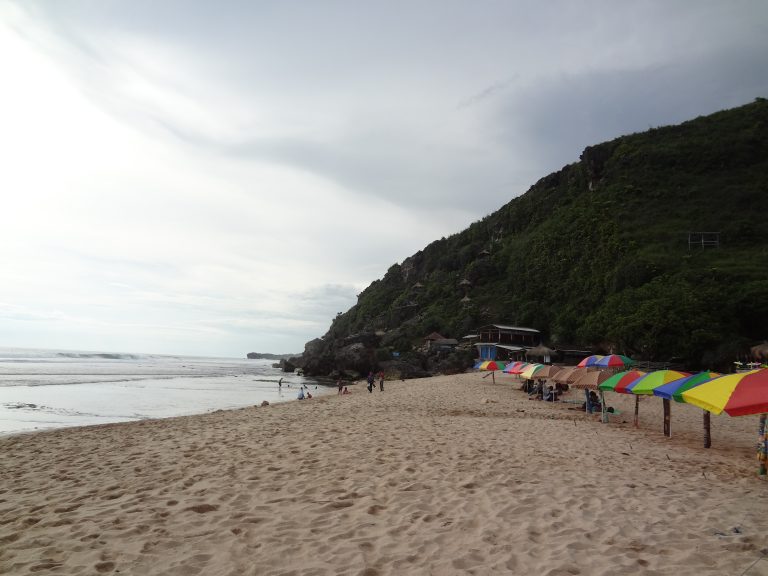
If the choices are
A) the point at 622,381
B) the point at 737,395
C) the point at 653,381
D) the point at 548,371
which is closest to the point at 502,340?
the point at 548,371

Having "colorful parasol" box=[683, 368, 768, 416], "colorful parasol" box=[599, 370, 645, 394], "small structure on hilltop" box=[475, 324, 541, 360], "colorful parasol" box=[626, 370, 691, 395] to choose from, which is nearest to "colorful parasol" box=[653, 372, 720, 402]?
"colorful parasol" box=[626, 370, 691, 395]

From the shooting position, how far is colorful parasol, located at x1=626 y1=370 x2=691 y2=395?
11.6m

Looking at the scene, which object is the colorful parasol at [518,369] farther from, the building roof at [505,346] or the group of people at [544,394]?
the building roof at [505,346]

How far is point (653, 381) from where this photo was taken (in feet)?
39.0

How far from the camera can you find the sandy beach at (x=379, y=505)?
176 inches

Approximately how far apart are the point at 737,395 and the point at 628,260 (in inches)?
1843

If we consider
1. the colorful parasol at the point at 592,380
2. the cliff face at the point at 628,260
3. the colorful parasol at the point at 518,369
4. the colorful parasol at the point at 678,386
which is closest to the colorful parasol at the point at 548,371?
the colorful parasol at the point at 518,369

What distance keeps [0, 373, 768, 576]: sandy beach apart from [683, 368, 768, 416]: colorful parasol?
4.19 ft

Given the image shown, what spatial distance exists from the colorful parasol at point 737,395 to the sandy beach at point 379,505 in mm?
1276

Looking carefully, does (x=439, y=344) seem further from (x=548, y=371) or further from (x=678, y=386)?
(x=678, y=386)

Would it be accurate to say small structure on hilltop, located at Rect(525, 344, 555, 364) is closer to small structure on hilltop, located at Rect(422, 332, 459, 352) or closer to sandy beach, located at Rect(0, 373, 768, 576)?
small structure on hilltop, located at Rect(422, 332, 459, 352)

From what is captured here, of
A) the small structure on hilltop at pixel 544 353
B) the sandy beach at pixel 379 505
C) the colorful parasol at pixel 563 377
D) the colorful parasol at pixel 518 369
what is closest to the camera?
the sandy beach at pixel 379 505

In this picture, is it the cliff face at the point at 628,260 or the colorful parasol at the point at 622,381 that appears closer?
the colorful parasol at the point at 622,381

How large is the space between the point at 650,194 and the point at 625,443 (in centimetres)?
5861
